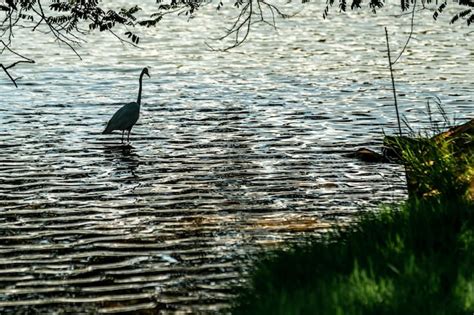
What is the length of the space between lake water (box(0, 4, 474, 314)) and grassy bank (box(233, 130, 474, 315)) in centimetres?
100

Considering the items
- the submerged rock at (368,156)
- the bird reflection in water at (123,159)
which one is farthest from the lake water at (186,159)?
the submerged rock at (368,156)

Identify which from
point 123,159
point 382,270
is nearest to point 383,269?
point 382,270

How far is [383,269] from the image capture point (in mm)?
8016

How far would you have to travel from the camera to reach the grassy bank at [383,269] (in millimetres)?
7266

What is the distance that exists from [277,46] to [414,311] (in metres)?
26.1

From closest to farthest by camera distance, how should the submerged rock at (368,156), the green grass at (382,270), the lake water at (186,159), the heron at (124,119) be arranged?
the green grass at (382,270) → the lake water at (186,159) → the submerged rock at (368,156) → the heron at (124,119)

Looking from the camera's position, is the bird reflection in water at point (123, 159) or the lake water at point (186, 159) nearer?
the lake water at point (186, 159)

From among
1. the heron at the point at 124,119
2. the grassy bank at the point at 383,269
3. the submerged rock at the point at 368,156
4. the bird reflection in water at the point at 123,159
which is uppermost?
the grassy bank at the point at 383,269

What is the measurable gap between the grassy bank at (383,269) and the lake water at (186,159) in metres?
1.00

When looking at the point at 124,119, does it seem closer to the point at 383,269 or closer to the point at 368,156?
the point at 368,156

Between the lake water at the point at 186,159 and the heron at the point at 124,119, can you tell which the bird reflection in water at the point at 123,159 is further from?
the heron at the point at 124,119

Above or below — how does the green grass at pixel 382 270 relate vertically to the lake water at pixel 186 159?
above

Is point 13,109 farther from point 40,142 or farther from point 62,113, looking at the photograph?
point 40,142

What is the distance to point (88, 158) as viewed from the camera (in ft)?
55.7
